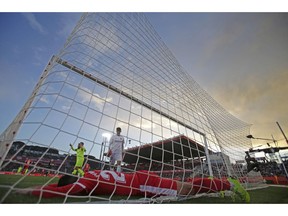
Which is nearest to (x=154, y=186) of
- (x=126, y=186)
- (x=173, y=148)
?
(x=126, y=186)

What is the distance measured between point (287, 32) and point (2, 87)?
6.19m

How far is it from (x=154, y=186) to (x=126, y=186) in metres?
0.27

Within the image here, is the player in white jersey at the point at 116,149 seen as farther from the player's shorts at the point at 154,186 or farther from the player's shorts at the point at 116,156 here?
the player's shorts at the point at 154,186

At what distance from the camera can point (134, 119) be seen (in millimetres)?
1714

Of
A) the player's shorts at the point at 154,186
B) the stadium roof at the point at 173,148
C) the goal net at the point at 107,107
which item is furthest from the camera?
the stadium roof at the point at 173,148

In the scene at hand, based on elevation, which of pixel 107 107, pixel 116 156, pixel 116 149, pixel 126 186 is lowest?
pixel 126 186

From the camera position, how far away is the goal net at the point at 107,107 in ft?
3.46

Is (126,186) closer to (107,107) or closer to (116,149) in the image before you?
(107,107)

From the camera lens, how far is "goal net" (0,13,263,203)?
1.05 metres

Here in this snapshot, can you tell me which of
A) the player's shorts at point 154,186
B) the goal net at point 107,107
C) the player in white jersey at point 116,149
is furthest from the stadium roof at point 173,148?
the player in white jersey at point 116,149

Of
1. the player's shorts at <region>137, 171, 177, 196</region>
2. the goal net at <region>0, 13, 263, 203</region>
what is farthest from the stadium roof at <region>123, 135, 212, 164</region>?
the player's shorts at <region>137, 171, 177, 196</region>

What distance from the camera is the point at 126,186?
3.95ft
